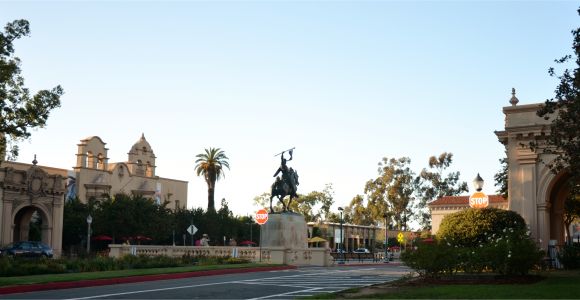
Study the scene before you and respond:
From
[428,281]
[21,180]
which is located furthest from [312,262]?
[21,180]

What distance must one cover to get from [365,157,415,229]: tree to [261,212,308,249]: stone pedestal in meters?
53.4

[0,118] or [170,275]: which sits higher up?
[0,118]

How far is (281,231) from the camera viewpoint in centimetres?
4212

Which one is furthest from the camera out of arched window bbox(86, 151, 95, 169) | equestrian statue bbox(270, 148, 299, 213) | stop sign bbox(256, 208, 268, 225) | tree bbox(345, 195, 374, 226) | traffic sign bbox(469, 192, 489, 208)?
tree bbox(345, 195, 374, 226)

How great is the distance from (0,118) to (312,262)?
75.1ft

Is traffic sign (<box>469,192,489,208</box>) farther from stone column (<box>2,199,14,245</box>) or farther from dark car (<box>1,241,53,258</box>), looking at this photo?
stone column (<box>2,199,14,245</box>)

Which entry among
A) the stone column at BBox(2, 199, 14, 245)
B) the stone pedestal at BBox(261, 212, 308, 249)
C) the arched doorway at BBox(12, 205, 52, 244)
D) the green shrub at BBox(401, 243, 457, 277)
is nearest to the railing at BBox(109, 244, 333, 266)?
the stone pedestal at BBox(261, 212, 308, 249)

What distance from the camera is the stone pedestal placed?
138 ft

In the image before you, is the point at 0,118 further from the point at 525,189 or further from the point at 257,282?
the point at 525,189

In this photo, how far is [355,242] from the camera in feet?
362

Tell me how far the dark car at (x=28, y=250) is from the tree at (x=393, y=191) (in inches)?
2106

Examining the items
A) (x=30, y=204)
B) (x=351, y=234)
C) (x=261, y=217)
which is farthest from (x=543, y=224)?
(x=351, y=234)

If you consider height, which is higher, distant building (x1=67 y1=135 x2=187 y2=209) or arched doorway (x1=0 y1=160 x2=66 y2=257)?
distant building (x1=67 y1=135 x2=187 y2=209)

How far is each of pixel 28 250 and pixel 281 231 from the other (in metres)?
22.2
